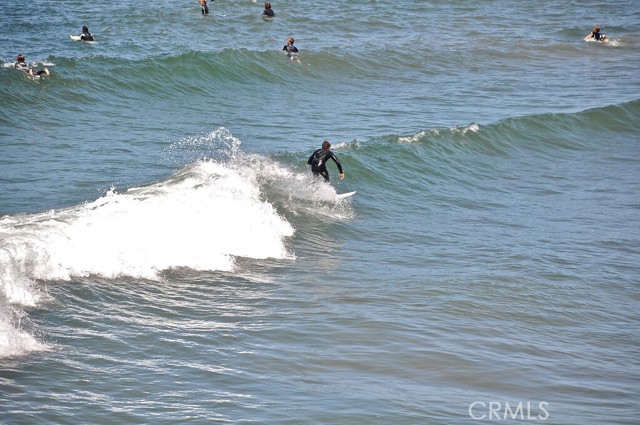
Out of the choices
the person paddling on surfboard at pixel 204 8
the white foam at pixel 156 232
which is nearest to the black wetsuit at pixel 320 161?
the white foam at pixel 156 232

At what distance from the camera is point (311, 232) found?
17.7m

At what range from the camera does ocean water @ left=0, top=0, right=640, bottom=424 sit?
34.2ft

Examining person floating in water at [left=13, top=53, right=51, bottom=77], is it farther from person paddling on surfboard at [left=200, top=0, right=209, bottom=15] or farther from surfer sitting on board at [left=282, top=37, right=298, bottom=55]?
person paddling on surfboard at [left=200, top=0, right=209, bottom=15]

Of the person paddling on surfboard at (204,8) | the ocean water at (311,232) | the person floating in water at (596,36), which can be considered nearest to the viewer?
the ocean water at (311,232)

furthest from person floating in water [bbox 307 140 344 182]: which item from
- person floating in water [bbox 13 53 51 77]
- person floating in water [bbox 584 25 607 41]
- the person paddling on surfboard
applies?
person floating in water [bbox 584 25 607 41]

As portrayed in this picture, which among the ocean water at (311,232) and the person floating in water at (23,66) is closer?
the ocean water at (311,232)

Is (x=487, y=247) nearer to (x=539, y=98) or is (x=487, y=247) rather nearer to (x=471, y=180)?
(x=471, y=180)

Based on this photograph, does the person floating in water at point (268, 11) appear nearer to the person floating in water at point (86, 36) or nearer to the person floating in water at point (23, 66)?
the person floating in water at point (86, 36)

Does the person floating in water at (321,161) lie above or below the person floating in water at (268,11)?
below

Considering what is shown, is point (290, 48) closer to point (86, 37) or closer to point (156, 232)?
point (86, 37)

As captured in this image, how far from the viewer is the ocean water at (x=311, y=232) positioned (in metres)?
10.4

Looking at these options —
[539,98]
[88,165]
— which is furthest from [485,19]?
[88,165]

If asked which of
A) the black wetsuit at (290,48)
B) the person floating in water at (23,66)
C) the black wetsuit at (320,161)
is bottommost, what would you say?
the black wetsuit at (320,161)

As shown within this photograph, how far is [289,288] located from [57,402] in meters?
5.26
